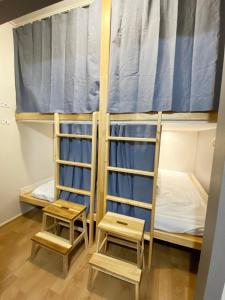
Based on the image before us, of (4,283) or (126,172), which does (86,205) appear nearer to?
(126,172)

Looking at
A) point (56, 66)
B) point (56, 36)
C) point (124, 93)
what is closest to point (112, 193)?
point (124, 93)

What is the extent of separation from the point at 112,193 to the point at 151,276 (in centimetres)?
89

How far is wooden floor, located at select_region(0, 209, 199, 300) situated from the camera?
139cm

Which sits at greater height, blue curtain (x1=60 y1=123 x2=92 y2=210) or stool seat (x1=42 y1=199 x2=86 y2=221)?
blue curtain (x1=60 y1=123 x2=92 y2=210)

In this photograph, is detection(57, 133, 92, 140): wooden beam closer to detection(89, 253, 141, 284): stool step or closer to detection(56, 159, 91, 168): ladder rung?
detection(56, 159, 91, 168): ladder rung

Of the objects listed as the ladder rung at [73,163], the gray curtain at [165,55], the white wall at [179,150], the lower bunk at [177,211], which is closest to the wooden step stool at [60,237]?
the lower bunk at [177,211]

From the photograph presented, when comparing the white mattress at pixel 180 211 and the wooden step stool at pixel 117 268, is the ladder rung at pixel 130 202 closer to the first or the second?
the white mattress at pixel 180 211

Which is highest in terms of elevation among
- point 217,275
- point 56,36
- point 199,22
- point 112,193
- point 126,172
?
point 56,36

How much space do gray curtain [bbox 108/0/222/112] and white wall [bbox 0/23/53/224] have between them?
5.00 feet

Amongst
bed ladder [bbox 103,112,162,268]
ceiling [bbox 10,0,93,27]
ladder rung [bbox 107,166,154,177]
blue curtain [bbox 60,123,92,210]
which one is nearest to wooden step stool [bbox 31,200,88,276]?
blue curtain [bbox 60,123,92,210]

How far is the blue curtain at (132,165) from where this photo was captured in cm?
171

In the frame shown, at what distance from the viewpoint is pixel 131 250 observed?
1.93 meters

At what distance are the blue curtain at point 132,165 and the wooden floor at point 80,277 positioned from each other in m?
0.47

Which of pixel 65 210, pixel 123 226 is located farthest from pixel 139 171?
pixel 65 210
